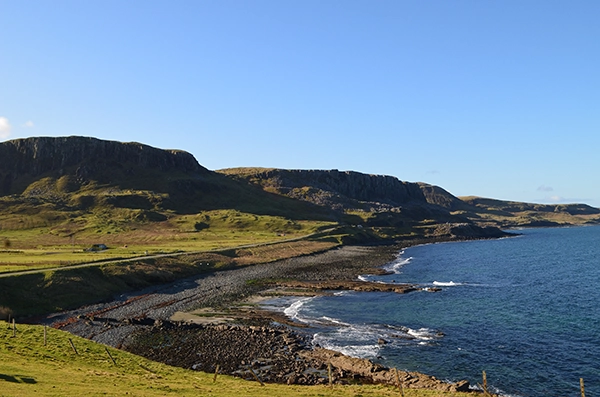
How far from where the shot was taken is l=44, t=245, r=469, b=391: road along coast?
43.9 meters

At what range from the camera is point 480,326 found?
61.9m

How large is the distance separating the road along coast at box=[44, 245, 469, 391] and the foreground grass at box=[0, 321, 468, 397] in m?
3.84

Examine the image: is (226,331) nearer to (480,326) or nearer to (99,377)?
(99,377)

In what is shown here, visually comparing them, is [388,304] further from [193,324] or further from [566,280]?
[566,280]

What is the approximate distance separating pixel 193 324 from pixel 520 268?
101m

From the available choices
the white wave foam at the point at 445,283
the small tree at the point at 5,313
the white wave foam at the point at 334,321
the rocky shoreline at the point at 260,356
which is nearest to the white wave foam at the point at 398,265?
the white wave foam at the point at 445,283

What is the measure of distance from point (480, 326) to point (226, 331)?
36.7 m

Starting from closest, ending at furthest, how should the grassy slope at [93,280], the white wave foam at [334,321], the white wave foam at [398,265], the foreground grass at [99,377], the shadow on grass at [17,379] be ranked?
the shadow on grass at [17,379]
the foreground grass at [99,377]
the white wave foam at [334,321]
the grassy slope at [93,280]
the white wave foam at [398,265]

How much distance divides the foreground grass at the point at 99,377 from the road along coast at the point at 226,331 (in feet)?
12.6

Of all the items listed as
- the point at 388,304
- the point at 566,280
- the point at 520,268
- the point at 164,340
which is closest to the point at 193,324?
the point at 164,340

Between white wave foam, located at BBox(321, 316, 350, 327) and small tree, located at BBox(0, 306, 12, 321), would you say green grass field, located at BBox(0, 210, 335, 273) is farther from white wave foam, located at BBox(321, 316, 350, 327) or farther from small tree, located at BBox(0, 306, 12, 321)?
white wave foam, located at BBox(321, 316, 350, 327)

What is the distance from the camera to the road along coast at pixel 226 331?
4393 centimetres

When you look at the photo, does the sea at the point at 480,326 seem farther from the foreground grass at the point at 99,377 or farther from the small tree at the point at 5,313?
the small tree at the point at 5,313

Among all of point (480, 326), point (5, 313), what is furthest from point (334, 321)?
point (5, 313)
